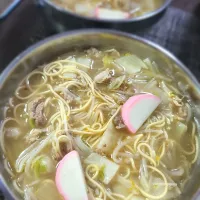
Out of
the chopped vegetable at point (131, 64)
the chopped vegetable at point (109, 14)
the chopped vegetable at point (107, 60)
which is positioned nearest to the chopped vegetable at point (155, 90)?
the chopped vegetable at point (131, 64)

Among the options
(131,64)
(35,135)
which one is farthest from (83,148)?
(131,64)

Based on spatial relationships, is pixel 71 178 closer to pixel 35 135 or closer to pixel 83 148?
pixel 83 148

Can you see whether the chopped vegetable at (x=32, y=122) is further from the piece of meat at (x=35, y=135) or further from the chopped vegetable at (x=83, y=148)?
the chopped vegetable at (x=83, y=148)

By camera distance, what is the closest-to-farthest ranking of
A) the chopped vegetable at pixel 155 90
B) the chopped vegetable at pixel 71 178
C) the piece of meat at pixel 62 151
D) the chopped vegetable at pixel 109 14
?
1. the chopped vegetable at pixel 71 178
2. the piece of meat at pixel 62 151
3. the chopped vegetable at pixel 155 90
4. the chopped vegetable at pixel 109 14

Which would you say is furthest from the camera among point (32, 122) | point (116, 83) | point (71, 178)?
point (116, 83)

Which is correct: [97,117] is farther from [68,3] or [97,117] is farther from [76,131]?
[68,3]

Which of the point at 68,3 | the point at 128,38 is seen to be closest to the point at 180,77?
the point at 128,38
